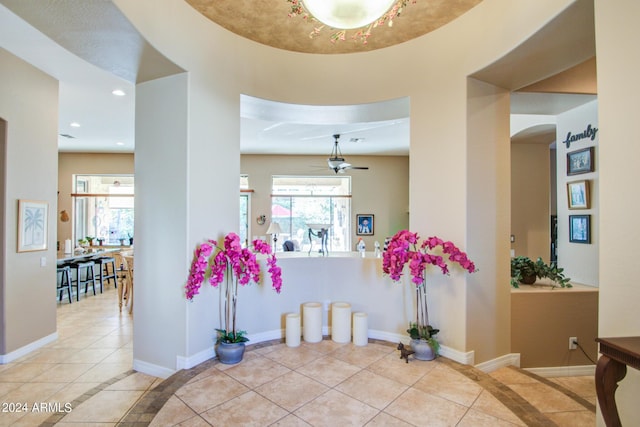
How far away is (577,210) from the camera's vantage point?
4.36 meters

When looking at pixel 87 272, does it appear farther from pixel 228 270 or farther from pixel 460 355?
pixel 460 355

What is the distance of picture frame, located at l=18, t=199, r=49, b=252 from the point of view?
3.58 metres

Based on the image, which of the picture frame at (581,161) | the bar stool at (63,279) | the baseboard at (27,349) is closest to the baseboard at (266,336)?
the baseboard at (27,349)

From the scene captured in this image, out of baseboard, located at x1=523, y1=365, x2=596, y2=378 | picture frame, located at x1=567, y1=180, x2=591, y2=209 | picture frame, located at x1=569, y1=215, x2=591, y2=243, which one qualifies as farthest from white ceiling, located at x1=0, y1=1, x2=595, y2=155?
baseboard, located at x1=523, y1=365, x2=596, y2=378

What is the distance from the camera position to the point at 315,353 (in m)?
3.32

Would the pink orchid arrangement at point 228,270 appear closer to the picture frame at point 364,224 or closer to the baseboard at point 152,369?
the baseboard at point 152,369

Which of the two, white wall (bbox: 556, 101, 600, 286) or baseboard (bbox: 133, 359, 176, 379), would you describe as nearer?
baseboard (bbox: 133, 359, 176, 379)

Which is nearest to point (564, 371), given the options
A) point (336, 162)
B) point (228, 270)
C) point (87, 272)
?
point (228, 270)

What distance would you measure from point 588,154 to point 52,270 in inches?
275

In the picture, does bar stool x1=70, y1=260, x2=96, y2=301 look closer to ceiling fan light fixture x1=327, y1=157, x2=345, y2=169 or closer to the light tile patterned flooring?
the light tile patterned flooring

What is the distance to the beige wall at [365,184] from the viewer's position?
30.3 feet

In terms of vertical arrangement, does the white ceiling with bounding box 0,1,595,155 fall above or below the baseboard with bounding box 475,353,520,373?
above

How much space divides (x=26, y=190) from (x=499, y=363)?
549 centimetres

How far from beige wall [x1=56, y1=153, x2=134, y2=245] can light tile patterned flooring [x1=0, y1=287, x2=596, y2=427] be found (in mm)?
6521
